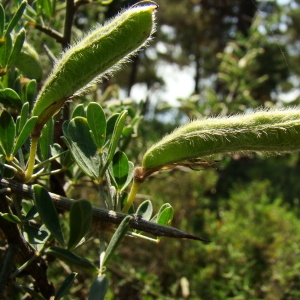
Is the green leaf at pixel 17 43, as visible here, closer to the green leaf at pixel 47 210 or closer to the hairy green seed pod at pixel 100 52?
the hairy green seed pod at pixel 100 52

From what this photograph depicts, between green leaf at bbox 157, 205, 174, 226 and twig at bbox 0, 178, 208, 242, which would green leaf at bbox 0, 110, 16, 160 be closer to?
twig at bbox 0, 178, 208, 242

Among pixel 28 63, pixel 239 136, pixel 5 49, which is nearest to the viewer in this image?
pixel 239 136

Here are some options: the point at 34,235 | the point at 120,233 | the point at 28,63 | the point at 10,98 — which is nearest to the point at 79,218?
the point at 120,233

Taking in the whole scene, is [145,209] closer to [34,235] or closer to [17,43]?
[34,235]

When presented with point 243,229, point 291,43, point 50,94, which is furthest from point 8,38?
point 291,43

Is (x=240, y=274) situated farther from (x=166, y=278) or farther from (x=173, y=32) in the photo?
(x=173, y=32)

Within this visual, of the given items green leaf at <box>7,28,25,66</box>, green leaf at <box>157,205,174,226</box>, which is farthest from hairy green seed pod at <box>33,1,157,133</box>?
green leaf at <box>157,205,174,226</box>

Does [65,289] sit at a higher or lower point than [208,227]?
higher
